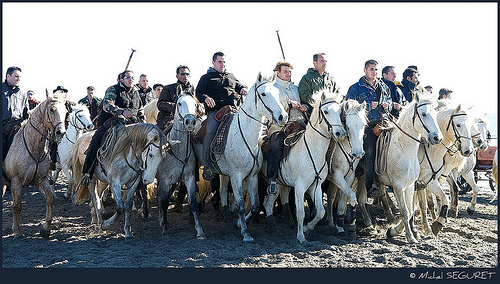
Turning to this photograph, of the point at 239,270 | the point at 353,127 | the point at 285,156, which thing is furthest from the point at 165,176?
the point at 353,127

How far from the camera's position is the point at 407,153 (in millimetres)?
8953

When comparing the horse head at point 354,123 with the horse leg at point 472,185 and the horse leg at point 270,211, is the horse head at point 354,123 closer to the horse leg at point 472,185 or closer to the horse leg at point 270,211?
the horse leg at point 270,211

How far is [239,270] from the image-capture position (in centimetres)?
711

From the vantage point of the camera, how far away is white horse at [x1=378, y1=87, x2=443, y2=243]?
28.8 ft

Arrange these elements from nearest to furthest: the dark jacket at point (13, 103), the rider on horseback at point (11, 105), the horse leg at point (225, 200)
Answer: the horse leg at point (225, 200), the rider on horseback at point (11, 105), the dark jacket at point (13, 103)

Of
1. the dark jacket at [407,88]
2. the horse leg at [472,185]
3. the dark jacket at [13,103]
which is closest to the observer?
the dark jacket at [13,103]

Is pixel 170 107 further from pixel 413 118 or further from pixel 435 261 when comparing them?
pixel 435 261

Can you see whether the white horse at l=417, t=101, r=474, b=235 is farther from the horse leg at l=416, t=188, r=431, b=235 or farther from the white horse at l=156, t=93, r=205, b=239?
the white horse at l=156, t=93, r=205, b=239

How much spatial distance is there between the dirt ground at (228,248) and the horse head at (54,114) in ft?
6.37

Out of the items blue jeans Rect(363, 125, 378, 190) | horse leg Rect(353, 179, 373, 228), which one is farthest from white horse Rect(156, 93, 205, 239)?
horse leg Rect(353, 179, 373, 228)

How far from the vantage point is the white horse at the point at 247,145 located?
8531 millimetres

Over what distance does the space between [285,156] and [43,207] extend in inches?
265

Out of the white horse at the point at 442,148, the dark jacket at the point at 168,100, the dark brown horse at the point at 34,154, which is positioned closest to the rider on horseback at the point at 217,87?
the dark jacket at the point at 168,100

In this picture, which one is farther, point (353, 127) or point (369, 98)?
point (369, 98)
